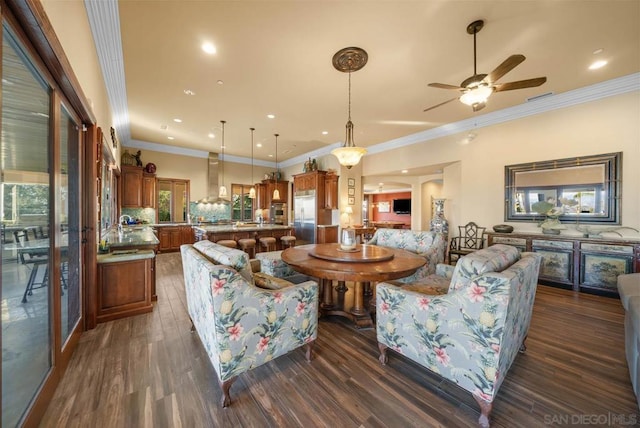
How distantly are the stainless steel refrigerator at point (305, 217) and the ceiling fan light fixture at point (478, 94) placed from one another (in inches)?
187

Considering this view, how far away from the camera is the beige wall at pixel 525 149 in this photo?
3.29m

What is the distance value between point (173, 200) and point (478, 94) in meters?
8.03

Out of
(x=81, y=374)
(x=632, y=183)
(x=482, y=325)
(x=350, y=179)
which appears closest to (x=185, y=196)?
(x=350, y=179)

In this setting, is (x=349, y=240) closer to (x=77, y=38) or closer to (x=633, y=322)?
(x=633, y=322)

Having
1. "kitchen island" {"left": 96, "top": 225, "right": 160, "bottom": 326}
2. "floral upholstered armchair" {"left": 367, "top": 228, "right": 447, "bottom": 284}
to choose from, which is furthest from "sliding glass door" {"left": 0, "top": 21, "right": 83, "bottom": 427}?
"floral upholstered armchair" {"left": 367, "top": 228, "right": 447, "bottom": 284}

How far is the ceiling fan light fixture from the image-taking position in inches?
95.2

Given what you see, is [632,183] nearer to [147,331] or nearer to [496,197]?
[496,197]

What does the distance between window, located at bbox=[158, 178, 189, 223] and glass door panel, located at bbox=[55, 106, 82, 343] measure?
5487 mm

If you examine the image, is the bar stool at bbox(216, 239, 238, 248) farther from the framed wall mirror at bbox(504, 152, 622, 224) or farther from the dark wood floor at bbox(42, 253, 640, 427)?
the framed wall mirror at bbox(504, 152, 622, 224)

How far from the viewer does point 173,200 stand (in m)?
7.36

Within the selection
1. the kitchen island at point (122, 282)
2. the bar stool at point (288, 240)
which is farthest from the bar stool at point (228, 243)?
the kitchen island at point (122, 282)

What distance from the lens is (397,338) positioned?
1780 millimetres

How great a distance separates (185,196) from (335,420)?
25.7 feet

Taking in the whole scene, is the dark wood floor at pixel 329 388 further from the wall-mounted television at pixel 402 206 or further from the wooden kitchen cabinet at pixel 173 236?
the wall-mounted television at pixel 402 206
